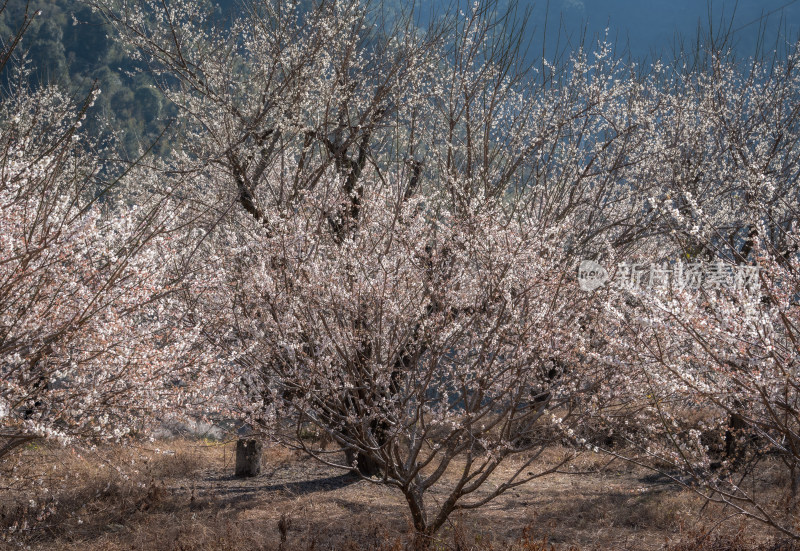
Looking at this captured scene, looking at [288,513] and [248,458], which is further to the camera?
[248,458]

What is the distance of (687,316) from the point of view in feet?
10.1

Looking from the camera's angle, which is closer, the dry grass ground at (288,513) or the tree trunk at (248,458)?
the dry grass ground at (288,513)

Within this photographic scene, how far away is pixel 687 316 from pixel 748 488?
704cm

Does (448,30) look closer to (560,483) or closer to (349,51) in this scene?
(349,51)

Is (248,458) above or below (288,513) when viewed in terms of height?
above

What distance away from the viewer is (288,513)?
7.12m

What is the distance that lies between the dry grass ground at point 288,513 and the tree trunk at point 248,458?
0.62 ft

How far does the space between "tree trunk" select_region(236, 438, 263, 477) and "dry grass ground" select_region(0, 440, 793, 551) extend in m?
0.19

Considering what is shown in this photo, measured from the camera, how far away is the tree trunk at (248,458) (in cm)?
879

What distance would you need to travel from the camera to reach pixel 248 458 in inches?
346

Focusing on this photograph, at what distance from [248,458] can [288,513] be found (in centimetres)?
190

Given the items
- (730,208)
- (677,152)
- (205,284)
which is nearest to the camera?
(205,284)

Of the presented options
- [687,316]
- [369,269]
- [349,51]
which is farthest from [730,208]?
[687,316]

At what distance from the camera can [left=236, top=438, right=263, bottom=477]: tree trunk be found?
8789 millimetres
